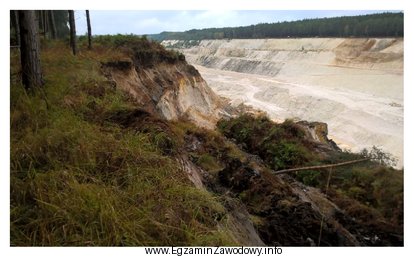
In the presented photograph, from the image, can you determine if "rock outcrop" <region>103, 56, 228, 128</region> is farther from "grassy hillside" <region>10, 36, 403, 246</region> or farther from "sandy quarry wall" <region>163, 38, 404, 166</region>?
"sandy quarry wall" <region>163, 38, 404, 166</region>

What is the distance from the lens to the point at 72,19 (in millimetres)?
13812

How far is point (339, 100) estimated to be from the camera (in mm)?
32688

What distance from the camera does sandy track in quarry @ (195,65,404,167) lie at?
828 inches

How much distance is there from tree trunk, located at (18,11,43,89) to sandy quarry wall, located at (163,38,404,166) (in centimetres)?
892

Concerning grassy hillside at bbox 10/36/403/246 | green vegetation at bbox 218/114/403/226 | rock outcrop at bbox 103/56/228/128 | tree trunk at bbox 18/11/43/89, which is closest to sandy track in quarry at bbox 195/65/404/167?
rock outcrop at bbox 103/56/228/128

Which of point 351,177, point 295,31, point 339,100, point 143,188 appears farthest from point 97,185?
point 295,31

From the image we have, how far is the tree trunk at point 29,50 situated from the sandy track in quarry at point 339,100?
14.3 metres

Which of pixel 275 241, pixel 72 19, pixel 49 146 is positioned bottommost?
pixel 275 241

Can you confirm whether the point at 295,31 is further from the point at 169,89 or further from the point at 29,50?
the point at 29,50

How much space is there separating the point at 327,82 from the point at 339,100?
34.4ft

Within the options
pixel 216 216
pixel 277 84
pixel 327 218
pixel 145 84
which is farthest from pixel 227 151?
pixel 277 84

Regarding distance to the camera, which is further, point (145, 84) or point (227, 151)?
point (145, 84)

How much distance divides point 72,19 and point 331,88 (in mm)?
32698

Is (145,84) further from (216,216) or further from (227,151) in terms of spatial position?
(216,216)
